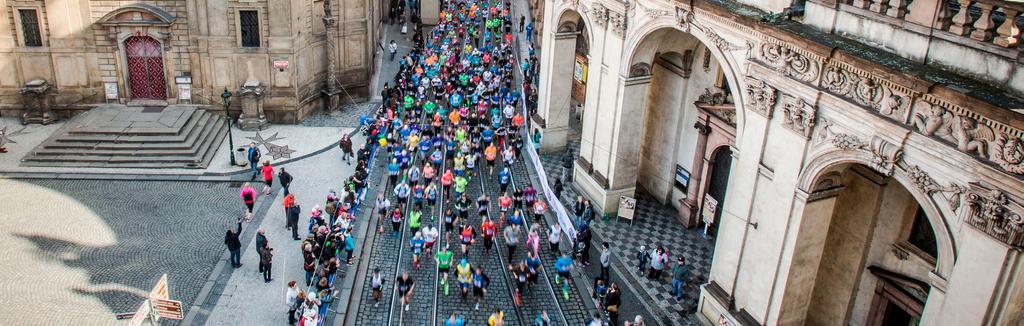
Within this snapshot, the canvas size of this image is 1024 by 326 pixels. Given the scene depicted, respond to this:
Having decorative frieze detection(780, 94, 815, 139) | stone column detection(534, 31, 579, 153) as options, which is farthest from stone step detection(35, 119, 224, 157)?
decorative frieze detection(780, 94, 815, 139)

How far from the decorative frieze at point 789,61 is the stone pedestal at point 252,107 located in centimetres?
2414

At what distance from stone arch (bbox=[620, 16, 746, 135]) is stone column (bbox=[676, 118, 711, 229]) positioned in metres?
3.15

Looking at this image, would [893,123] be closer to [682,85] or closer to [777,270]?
[777,270]

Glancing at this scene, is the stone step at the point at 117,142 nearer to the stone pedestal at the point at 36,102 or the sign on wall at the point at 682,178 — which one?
the stone pedestal at the point at 36,102

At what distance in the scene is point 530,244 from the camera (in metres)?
27.8

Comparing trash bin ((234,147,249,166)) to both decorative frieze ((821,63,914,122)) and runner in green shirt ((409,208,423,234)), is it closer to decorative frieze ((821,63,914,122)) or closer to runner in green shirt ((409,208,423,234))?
runner in green shirt ((409,208,423,234))

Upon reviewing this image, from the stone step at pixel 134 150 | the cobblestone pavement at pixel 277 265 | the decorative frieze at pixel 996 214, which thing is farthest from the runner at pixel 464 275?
the stone step at pixel 134 150

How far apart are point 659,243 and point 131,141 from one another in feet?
70.4

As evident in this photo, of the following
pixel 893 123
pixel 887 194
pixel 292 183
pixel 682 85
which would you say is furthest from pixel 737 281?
pixel 292 183

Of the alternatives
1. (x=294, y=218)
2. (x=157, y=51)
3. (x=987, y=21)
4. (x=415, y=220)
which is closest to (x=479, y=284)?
(x=415, y=220)

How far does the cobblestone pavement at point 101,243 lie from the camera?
23.9m

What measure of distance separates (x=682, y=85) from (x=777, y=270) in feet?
33.2

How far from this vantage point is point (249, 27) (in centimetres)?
3694

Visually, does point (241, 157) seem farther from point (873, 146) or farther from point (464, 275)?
point (873, 146)
